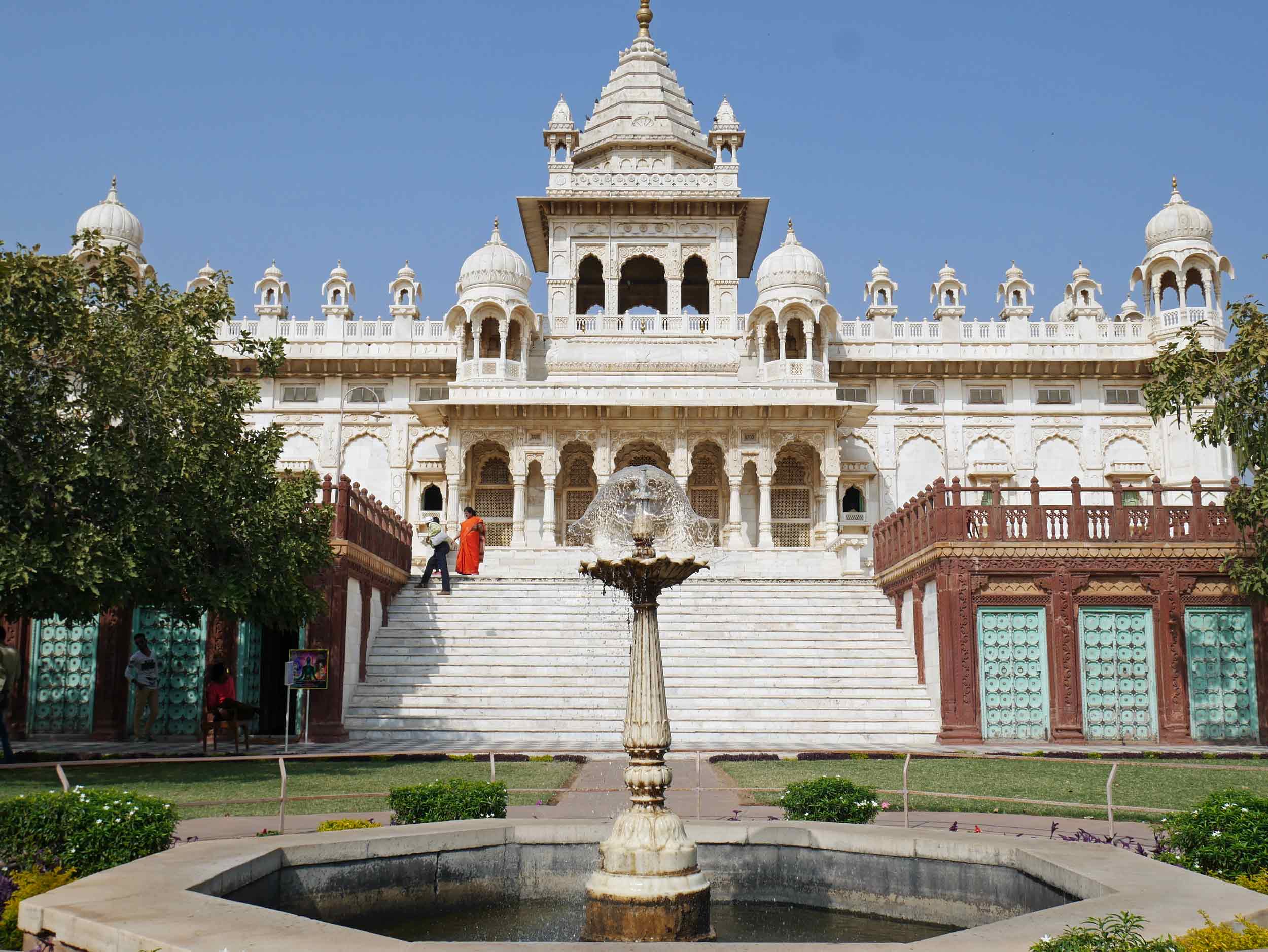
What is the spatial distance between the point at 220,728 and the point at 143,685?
5.63 feet

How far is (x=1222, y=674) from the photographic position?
19625mm

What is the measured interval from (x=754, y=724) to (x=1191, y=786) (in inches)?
284

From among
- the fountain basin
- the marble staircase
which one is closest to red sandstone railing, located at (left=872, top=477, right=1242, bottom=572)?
the marble staircase

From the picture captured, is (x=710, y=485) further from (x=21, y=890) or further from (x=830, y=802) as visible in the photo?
(x=21, y=890)

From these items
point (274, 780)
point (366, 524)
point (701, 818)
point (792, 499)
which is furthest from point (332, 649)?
point (792, 499)

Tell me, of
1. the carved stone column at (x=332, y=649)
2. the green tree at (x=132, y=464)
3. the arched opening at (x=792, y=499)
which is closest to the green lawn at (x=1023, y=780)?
the carved stone column at (x=332, y=649)

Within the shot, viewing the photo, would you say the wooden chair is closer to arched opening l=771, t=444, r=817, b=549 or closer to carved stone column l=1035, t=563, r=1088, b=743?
carved stone column l=1035, t=563, r=1088, b=743

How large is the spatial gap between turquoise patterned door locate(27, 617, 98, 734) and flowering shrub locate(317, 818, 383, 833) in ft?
38.3

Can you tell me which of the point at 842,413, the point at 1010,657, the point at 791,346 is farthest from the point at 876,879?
the point at 791,346

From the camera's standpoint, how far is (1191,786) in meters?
13.1

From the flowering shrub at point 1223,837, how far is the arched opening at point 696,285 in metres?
Result: 30.3

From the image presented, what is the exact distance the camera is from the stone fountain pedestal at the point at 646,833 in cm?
743

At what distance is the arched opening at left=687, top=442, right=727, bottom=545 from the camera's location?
1382 inches

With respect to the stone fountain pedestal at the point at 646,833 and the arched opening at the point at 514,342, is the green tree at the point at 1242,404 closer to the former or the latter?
the stone fountain pedestal at the point at 646,833
